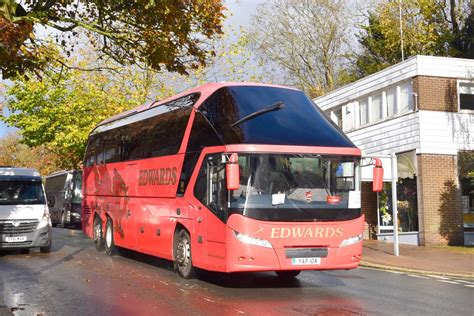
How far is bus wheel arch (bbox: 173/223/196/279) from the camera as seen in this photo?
11.4m

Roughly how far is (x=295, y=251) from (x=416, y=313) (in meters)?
2.24

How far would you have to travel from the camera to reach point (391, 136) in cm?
2355

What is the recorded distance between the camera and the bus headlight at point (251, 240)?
9.84 meters

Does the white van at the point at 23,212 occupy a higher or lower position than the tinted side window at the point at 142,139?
lower

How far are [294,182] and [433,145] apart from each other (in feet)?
43.9

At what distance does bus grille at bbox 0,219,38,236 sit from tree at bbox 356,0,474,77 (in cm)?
3111

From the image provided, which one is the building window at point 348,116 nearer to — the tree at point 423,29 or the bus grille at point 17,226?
the bus grille at point 17,226

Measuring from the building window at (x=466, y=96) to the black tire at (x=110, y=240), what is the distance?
45.4 feet

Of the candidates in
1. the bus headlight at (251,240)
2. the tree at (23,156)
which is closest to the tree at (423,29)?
the bus headlight at (251,240)

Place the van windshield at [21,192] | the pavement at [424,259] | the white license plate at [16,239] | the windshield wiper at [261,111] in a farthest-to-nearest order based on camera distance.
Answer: the van windshield at [21,192] < the white license plate at [16,239] < the pavement at [424,259] < the windshield wiper at [261,111]

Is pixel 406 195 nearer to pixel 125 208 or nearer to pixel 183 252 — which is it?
pixel 125 208

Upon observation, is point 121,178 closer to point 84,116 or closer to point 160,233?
point 160,233

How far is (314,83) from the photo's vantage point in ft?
153

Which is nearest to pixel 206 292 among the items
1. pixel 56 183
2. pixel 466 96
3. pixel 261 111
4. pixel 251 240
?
pixel 251 240
